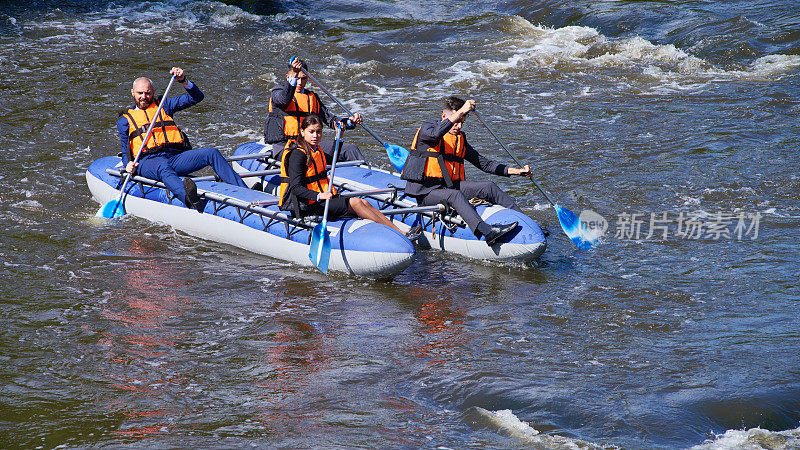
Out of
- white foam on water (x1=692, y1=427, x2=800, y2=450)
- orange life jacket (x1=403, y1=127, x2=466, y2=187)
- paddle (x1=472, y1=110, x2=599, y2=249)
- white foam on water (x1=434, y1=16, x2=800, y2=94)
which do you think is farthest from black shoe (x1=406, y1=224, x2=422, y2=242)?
white foam on water (x1=434, y1=16, x2=800, y2=94)

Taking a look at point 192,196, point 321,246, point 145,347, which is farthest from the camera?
point 192,196

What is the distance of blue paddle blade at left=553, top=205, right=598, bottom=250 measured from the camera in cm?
802

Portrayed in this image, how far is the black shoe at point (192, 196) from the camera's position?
8133 millimetres

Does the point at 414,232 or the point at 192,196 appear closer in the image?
the point at 414,232

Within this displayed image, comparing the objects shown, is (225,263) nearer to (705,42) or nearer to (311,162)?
(311,162)

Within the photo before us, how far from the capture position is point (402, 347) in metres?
6.11

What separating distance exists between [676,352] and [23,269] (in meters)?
5.78

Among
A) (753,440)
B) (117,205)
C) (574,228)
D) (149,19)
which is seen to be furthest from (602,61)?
(753,440)

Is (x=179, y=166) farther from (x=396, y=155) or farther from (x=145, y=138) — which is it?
(x=396, y=155)

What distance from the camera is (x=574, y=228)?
26.5ft

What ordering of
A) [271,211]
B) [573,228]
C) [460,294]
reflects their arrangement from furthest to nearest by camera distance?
[573,228] → [271,211] → [460,294]

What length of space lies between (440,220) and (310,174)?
1361 mm

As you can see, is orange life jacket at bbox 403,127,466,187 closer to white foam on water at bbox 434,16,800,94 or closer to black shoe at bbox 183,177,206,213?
black shoe at bbox 183,177,206,213
